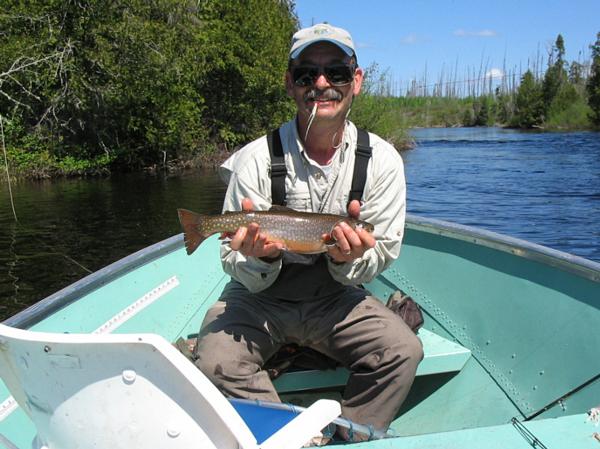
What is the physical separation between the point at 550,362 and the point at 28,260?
10.1 meters

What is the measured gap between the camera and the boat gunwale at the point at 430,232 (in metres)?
3.31

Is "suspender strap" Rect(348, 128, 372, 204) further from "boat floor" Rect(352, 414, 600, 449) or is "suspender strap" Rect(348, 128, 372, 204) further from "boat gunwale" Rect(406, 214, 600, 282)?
"boat floor" Rect(352, 414, 600, 449)

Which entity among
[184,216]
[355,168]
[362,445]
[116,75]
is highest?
[116,75]

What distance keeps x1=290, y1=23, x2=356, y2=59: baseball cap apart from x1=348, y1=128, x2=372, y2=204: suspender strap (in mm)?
497

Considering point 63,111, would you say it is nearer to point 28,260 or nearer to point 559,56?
point 28,260

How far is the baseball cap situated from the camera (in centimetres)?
315

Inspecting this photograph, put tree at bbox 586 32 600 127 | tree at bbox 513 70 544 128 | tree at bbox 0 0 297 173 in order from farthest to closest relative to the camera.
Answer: tree at bbox 513 70 544 128 → tree at bbox 586 32 600 127 → tree at bbox 0 0 297 173

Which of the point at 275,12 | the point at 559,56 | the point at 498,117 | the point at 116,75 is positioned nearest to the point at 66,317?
the point at 116,75

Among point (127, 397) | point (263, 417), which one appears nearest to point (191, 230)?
point (263, 417)

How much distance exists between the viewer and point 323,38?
123 inches

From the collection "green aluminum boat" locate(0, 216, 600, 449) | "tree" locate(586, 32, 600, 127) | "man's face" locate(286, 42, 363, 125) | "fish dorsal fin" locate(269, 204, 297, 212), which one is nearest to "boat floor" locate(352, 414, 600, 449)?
"green aluminum boat" locate(0, 216, 600, 449)

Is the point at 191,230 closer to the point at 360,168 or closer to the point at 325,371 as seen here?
the point at 360,168

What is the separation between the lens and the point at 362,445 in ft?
6.54

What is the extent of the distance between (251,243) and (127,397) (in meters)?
1.43
